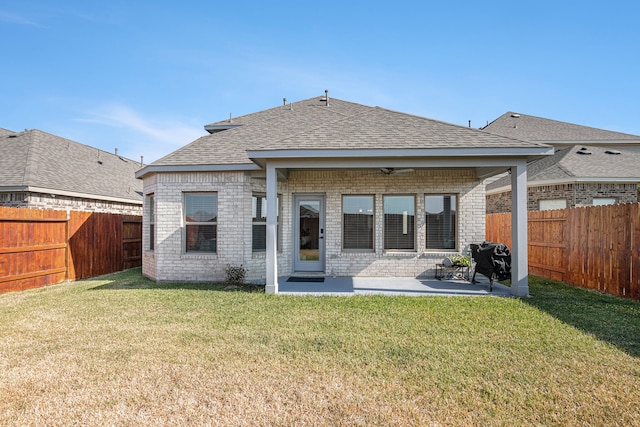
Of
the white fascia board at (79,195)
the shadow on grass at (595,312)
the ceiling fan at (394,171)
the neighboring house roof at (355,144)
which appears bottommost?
the shadow on grass at (595,312)

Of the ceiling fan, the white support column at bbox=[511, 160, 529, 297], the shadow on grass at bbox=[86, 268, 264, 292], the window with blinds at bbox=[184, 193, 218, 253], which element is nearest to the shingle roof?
the white support column at bbox=[511, 160, 529, 297]

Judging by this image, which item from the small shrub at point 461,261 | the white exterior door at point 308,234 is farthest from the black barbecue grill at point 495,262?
the white exterior door at point 308,234

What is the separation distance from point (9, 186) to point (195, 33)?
25.2 feet

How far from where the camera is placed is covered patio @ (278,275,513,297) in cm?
777

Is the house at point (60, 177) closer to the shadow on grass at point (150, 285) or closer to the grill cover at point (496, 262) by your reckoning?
the shadow on grass at point (150, 285)

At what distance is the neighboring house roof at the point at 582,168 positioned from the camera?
1259cm

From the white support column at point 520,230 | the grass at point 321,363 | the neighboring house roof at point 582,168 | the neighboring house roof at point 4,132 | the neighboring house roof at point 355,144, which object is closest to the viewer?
the grass at point 321,363

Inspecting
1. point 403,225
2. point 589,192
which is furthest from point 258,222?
point 589,192

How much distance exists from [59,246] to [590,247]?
13.6m

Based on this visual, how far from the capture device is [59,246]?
31.3ft

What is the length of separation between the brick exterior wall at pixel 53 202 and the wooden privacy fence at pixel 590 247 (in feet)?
52.2

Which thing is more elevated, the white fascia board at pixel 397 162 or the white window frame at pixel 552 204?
the white fascia board at pixel 397 162

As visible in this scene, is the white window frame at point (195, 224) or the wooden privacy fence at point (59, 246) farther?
the white window frame at point (195, 224)

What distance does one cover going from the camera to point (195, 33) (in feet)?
35.1
